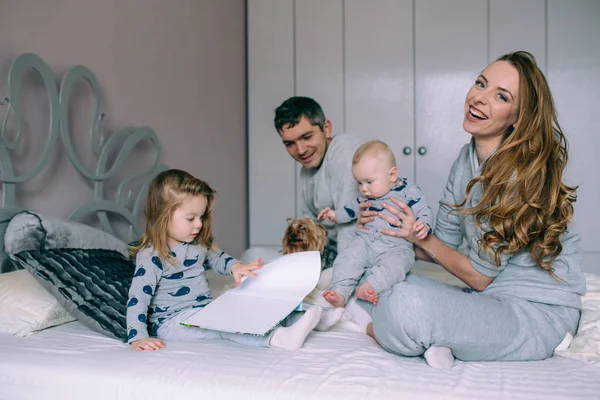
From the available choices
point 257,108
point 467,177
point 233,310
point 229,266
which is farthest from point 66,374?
point 257,108

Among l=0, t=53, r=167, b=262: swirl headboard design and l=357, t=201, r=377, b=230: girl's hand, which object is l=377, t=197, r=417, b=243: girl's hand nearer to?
l=357, t=201, r=377, b=230: girl's hand

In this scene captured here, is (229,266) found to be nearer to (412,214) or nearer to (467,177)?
(412,214)

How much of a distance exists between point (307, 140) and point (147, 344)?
115 centimetres

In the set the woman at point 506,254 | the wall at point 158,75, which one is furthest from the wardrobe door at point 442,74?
the woman at point 506,254

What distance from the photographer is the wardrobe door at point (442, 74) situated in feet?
10.6

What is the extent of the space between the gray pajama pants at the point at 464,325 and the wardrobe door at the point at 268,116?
230 centimetres

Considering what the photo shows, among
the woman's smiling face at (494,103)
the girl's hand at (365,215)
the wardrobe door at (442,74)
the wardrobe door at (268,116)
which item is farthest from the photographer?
the wardrobe door at (268,116)

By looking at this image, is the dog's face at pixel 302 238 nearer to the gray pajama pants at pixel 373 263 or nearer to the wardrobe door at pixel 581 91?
the gray pajama pants at pixel 373 263

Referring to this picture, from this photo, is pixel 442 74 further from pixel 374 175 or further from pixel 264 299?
pixel 264 299

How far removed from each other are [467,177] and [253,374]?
2.64ft

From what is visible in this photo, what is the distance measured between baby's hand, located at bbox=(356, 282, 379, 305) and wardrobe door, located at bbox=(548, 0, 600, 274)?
2113 mm

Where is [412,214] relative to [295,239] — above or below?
above

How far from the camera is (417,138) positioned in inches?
131

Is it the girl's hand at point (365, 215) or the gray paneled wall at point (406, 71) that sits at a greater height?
the gray paneled wall at point (406, 71)
